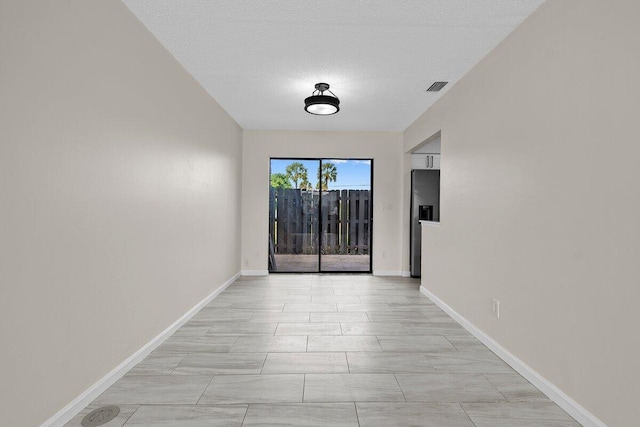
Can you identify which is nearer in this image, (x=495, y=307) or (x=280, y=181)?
(x=495, y=307)

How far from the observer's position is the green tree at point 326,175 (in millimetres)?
6203

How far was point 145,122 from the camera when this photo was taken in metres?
2.56

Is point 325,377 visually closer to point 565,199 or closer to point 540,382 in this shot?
point 540,382

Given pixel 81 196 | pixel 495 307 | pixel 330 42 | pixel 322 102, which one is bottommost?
pixel 495 307

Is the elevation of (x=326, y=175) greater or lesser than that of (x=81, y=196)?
greater

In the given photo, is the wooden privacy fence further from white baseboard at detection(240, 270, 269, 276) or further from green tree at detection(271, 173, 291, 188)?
white baseboard at detection(240, 270, 269, 276)

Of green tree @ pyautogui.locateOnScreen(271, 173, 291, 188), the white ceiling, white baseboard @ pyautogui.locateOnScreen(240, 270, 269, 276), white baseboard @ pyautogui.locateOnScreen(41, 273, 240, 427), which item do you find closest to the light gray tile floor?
white baseboard @ pyautogui.locateOnScreen(41, 273, 240, 427)

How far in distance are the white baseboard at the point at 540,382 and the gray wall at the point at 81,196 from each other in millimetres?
2716

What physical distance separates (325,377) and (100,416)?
51.1 inches

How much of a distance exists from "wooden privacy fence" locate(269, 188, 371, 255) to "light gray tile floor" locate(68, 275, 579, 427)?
2590 millimetres

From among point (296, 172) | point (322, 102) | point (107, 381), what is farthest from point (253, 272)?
point (107, 381)

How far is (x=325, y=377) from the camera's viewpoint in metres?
2.28

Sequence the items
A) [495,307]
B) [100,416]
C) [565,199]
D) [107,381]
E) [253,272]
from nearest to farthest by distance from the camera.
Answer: [100,416], [565,199], [107,381], [495,307], [253,272]

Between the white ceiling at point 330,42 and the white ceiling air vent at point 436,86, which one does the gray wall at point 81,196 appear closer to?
the white ceiling at point 330,42
